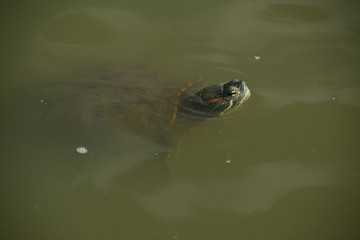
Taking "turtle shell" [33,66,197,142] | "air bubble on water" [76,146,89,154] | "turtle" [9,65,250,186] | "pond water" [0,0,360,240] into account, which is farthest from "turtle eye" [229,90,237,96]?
"air bubble on water" [76,146,89,154]

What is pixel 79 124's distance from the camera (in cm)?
303

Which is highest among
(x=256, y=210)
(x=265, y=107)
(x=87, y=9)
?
(x=87, y=9)

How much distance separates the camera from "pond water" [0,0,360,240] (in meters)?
2.58

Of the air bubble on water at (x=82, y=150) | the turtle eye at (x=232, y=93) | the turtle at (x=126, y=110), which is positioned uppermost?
the turtle eye at (x=232, y=93)

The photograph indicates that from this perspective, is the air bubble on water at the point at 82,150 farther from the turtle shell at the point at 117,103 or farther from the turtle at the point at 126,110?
the turtle shell at the point at 117,103

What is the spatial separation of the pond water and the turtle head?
0.12m

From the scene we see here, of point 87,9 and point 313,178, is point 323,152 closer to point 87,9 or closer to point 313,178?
point 313,178

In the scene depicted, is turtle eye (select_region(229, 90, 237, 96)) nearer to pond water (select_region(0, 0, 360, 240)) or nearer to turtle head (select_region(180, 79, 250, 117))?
turtle head (select_region(180, 79, 250, 117))

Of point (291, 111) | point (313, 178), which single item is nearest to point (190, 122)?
point (291, 111)

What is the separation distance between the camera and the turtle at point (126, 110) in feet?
9.81

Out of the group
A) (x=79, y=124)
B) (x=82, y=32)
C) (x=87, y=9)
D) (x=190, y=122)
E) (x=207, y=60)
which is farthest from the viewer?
(x=87, y=9)

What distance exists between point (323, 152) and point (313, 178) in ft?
1.01

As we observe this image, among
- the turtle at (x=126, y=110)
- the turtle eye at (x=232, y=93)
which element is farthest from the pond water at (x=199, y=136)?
the turtle eye at (x=232, y=93)

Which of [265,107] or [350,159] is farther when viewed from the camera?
[265,107]
